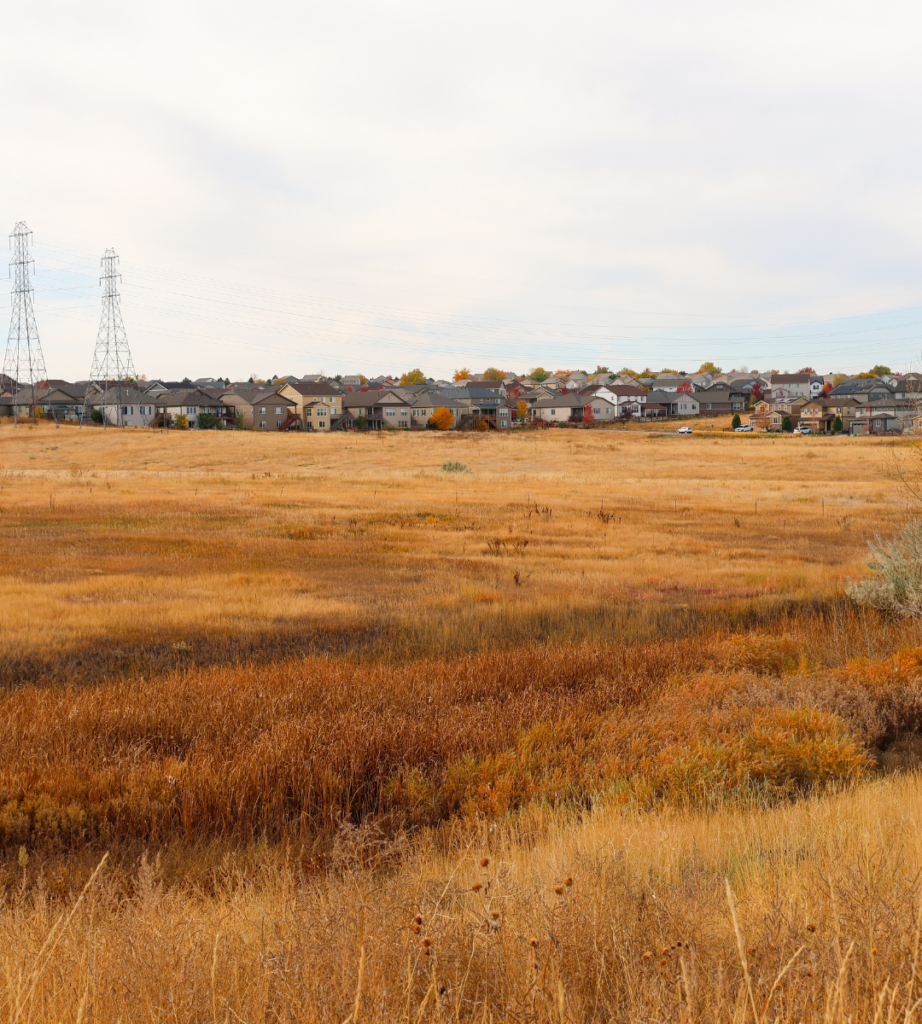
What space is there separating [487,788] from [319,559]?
13.3m

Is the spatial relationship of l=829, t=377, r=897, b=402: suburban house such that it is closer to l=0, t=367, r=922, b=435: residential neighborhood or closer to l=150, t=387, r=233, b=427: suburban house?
l=0, t=367, r=922, b=435: residential neighborhood

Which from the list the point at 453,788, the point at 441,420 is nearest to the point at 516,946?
the point at 453,788

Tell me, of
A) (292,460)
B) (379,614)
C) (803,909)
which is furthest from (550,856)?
(292,460)

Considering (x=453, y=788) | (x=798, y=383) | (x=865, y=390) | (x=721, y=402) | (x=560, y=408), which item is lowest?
(x=453, y=788)

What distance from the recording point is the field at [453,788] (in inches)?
130

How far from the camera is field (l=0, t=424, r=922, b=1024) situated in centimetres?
331

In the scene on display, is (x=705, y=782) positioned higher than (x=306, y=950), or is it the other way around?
(x=306, y=950)

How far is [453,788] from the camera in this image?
22.2 ft

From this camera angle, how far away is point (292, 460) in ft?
216

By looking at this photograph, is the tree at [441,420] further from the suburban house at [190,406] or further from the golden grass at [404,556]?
the golden grass at [404,556]

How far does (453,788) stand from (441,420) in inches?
4927

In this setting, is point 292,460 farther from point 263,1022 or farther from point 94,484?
point 263,1022

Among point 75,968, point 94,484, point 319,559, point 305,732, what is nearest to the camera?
point 75,968

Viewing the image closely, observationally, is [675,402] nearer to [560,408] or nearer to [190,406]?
[560,408]
